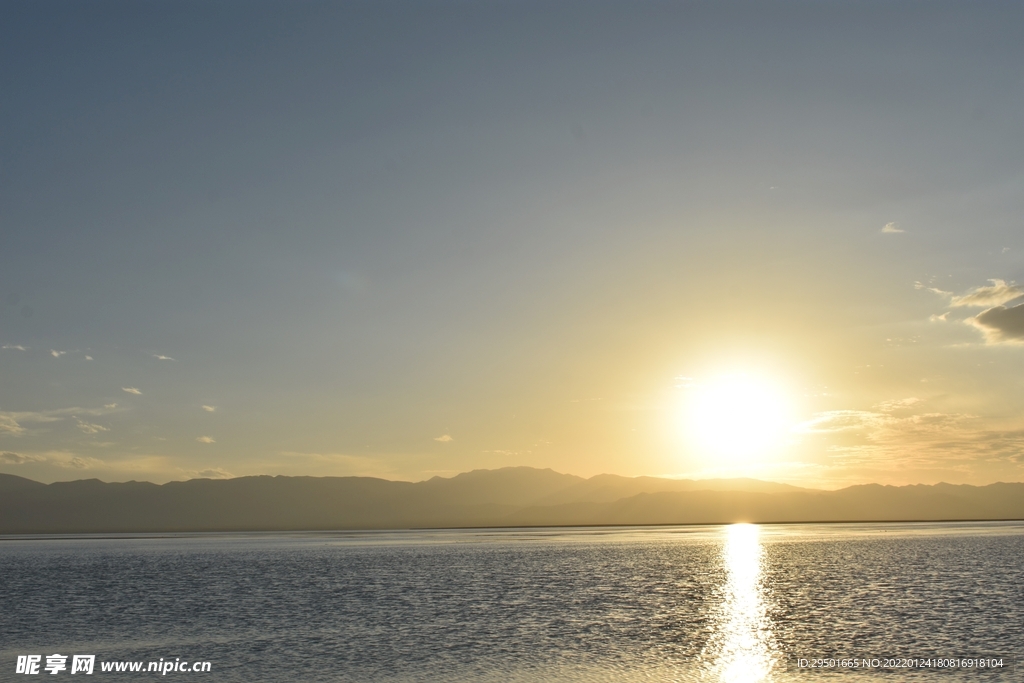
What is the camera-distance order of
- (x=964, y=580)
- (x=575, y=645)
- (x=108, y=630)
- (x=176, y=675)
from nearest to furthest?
1. (x=176, y=675)
2. (x=575, y=645)
3. (x=108, y=630)
4. (x=964, y=580)

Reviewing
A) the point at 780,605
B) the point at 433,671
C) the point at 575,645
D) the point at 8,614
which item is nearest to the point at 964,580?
the point at 780,605

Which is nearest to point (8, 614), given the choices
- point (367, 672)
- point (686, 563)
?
point (367, 672)

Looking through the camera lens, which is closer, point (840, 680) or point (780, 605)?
point (840, 680)

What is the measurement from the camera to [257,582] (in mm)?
80875

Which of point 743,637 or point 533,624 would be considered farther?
point 533,624

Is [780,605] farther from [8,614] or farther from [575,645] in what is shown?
[8,614]

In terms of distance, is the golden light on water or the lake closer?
the golden light on water

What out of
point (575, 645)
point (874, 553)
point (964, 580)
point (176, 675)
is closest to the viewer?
point (176, 675)

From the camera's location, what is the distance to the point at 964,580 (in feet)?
254

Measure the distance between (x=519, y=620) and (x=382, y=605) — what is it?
1390cm

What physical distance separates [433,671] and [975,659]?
2577 cm

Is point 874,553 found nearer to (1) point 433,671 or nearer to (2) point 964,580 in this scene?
(2) point 964,580

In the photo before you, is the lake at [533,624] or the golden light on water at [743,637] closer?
the golden light on water at [743,637]

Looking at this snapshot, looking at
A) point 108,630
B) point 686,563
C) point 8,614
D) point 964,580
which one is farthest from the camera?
point 686,563
